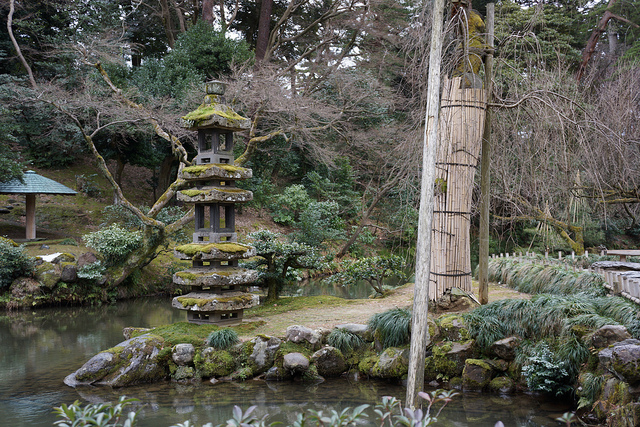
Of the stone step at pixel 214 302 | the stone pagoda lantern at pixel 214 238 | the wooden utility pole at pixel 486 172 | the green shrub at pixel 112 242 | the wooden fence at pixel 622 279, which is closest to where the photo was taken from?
the wooden fence at pixel 622 279

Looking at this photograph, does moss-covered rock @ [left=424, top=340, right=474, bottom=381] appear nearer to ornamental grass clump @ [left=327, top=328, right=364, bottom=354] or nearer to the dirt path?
ornamental grass clump @ [left=327, top=328, right=364, bottom=354]

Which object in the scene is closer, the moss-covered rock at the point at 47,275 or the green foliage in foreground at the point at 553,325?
the green foliage in foreground at the point at 553,325

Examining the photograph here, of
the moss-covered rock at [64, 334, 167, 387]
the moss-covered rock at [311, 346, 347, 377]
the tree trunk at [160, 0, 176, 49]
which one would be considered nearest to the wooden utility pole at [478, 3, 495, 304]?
the moss-covered rock at [311, 346, 347, 377]

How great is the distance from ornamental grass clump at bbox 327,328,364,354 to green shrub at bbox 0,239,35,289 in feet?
29.6

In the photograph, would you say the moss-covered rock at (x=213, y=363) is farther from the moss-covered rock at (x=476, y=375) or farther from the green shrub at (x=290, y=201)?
the green shrub at (x=290, y=201)

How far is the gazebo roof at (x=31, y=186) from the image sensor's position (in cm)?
1398

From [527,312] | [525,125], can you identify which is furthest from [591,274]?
[525,125]

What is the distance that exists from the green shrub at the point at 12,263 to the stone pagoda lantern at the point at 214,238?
20.2 ft

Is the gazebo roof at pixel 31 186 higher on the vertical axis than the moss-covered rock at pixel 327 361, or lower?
higher

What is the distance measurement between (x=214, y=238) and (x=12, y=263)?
22.3ft

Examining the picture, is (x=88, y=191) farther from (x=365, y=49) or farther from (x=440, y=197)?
(x=440, y=197)

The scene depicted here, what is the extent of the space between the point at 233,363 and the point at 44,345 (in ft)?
14.8

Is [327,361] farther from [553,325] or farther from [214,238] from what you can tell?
[553,325]

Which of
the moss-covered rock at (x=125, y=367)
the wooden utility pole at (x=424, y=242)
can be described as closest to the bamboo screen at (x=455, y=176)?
the wooden utility pole at (x=424, y=242)
